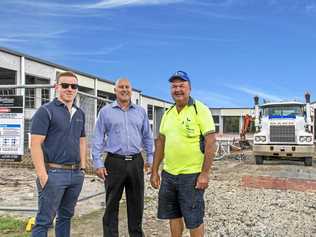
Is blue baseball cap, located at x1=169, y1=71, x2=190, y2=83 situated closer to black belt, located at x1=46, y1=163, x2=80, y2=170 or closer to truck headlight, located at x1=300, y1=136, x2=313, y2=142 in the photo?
black belt, located at x1=46, y1=163, x2=80, y2=170

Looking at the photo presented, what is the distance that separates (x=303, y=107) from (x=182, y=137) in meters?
18.9

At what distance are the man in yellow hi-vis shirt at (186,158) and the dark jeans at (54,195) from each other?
1022 mm

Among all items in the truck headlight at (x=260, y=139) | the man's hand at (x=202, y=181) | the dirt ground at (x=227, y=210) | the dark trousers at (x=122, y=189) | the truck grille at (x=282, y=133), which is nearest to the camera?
the man's hand at (x=202, y=181)

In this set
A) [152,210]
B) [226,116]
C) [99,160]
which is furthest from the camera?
[226,116]

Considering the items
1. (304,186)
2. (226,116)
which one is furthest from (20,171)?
(226,116)

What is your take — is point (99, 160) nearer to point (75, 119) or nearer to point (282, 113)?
point (75, 119)

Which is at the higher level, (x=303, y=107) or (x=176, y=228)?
(x=303, y=107)

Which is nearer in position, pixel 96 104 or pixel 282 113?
pixel 96 104

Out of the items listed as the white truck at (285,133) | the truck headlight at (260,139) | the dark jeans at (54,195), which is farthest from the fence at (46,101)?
the white truck at (285,133)

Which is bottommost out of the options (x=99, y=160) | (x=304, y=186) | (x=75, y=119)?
(x=304, y=186)

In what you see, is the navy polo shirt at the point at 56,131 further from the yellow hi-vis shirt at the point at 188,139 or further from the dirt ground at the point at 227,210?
the dirt ground at the point at 227,210

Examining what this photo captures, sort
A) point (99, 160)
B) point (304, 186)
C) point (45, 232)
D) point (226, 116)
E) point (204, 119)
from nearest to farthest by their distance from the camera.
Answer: point (45, 232)
point (204, 119)
point (99, 160)
point (304, 186)
point (226, 116)

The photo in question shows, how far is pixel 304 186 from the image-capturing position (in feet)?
44.5

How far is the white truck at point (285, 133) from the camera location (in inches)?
856
